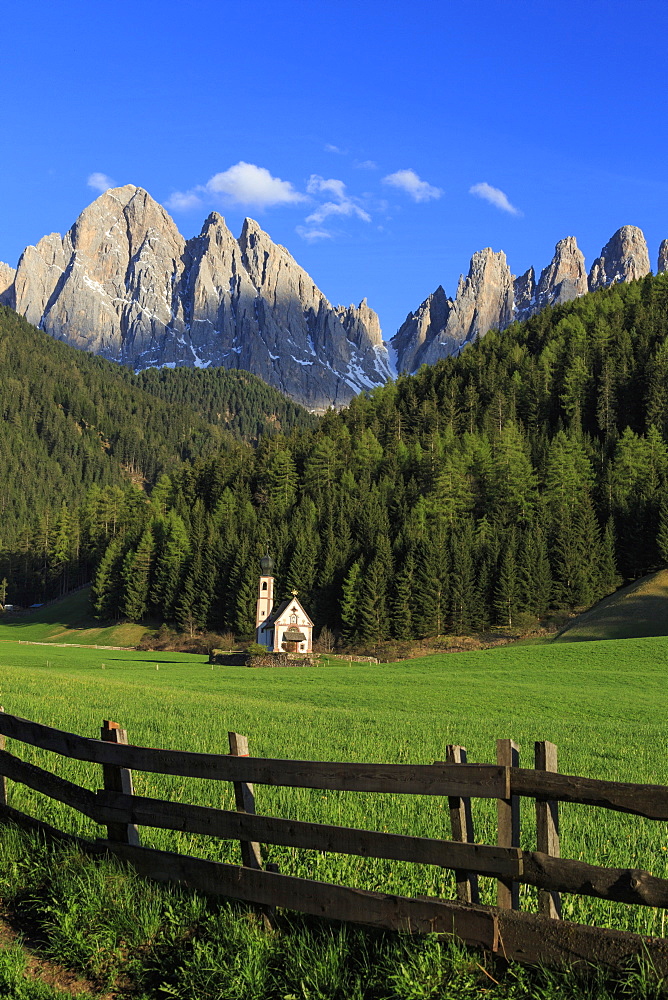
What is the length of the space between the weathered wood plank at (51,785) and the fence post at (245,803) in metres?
2.05

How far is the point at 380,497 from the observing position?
119 meters

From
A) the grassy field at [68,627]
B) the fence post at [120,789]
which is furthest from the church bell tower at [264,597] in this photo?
the fence post at [120,789]

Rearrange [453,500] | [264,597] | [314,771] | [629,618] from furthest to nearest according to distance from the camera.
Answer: [453,500] < [264,597] < [629,618] < [314,771]

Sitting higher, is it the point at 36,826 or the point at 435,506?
the point at 435,506

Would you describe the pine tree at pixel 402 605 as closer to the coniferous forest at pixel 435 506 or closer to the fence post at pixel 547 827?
the coniferous forest at pixel 435 506

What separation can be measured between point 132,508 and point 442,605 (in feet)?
282

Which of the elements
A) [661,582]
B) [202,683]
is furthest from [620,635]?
[202,683]

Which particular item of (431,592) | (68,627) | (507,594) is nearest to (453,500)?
(431,592)

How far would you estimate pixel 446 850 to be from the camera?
6172mm

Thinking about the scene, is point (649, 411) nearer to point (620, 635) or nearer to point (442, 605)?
point (442, 605)

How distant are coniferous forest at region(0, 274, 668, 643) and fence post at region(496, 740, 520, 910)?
8371 cm

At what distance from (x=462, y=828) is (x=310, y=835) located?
135 centimetres

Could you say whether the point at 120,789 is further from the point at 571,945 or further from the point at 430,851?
the point at 571,945

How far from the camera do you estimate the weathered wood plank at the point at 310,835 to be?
20.0 ft
